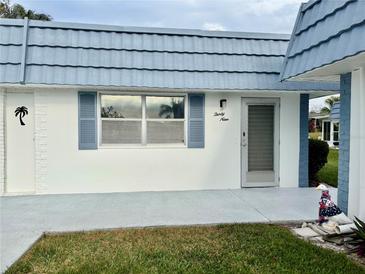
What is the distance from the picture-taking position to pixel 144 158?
8172mm

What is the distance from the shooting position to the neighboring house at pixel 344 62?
430 centimetres

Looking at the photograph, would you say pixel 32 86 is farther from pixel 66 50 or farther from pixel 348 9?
pixel 348 9

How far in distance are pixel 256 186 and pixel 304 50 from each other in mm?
4199

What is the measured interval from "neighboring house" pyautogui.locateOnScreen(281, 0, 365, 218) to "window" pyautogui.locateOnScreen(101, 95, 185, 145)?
3209 mm

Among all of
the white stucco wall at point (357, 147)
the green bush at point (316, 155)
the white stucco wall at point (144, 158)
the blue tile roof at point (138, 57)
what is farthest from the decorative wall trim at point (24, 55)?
the green bush at point (316, 155)

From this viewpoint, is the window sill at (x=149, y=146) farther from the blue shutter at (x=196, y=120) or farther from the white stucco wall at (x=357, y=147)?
the white stucco wall at (x=357, y=147)

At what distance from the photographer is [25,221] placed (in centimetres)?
567

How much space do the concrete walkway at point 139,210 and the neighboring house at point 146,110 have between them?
556 millimetres

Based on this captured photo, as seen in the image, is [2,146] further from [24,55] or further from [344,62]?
[344,62]

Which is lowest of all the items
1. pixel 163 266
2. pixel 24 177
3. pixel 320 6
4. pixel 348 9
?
pixel 163 266

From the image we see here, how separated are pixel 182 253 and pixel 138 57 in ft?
16.8

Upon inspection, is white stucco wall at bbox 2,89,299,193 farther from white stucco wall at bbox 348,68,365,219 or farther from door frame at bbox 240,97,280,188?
white stucco wall at bbox 348,68,365,219

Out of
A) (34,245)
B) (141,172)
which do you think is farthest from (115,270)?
(141,172)

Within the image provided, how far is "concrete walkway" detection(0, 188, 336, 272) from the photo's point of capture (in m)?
5.36
